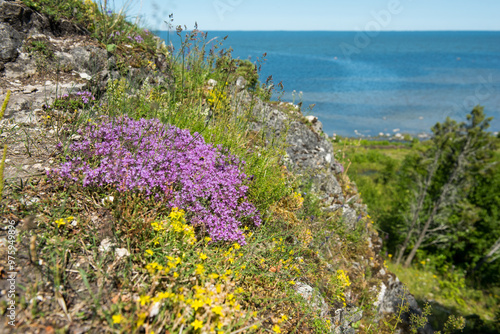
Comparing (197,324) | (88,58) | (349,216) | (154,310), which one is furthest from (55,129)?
(349,216)

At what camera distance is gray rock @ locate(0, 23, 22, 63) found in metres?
5.38

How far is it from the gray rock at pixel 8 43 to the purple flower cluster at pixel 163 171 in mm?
3037

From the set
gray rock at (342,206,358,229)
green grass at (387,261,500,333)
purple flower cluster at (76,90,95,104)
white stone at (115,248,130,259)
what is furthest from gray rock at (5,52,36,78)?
green grass at (387,261,500,333)

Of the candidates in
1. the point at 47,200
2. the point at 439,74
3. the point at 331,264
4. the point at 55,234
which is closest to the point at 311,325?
the point at 331,264

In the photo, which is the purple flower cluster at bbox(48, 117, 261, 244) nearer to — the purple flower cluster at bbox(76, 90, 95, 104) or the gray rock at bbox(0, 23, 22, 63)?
the purple flower cluster at bbox(76, 90, 95, 104)

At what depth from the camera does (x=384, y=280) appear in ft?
21.7

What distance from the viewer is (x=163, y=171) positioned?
3.55m

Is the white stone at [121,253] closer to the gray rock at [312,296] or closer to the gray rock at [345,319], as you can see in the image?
the gray rock at [312,296]

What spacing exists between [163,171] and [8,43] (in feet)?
15.2

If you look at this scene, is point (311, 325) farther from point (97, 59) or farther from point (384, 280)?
point (97, 59)

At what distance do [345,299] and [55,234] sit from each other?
4205 mm

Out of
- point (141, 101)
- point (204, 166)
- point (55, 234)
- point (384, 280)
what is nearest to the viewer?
point (55, 234)

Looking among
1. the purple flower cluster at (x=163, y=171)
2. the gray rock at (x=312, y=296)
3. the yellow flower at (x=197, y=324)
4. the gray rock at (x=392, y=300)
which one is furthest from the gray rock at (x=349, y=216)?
the yellow flower at (x=197, y=324)

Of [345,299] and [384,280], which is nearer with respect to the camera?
[345,299]
